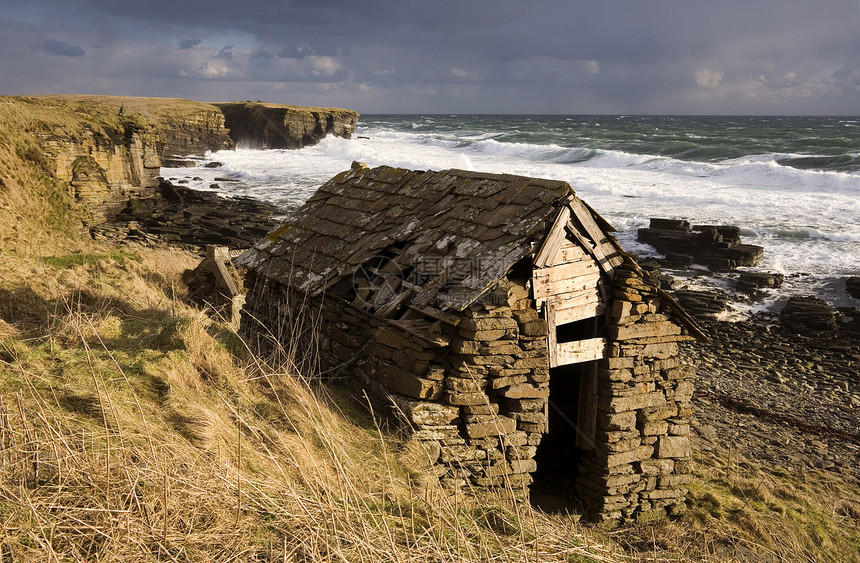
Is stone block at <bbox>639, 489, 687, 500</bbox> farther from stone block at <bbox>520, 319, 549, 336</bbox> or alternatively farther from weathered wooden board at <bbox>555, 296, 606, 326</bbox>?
stone block at <bbox>520, 319, 549, 336</bbox>

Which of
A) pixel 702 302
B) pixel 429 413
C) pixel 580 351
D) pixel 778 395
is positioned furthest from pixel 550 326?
pixel 702 302

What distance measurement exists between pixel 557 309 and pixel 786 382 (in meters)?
9.28

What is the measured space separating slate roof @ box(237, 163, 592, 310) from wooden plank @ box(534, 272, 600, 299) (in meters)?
0.47

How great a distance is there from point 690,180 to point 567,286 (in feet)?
111

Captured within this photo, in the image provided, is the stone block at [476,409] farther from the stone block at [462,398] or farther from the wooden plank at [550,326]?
the wooden plank at [550,326]

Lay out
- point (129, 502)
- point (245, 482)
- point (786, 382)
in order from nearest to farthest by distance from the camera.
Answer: point (129, 502), point (245, 482), point (786, 382)

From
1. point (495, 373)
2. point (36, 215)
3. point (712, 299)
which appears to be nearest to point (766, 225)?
point (712, 299)

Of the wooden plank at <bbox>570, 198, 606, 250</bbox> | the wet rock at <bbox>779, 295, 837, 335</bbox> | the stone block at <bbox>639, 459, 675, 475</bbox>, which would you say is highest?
the wooden plank at <bbox>570, 198, 606, 250</bbox>

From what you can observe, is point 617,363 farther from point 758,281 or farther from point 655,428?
point 758,281

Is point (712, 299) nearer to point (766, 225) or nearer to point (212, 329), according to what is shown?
point (766, 225)

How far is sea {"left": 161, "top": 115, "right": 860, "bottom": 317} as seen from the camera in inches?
813

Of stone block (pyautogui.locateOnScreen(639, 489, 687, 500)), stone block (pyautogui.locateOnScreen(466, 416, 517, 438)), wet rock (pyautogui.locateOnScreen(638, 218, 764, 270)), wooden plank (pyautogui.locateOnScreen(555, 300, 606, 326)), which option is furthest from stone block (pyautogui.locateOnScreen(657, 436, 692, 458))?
wet rock (pyautogui.locateOnScreen(638, 218, 764, 270))

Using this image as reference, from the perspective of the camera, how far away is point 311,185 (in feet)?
124

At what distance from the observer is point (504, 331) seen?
6.22m
